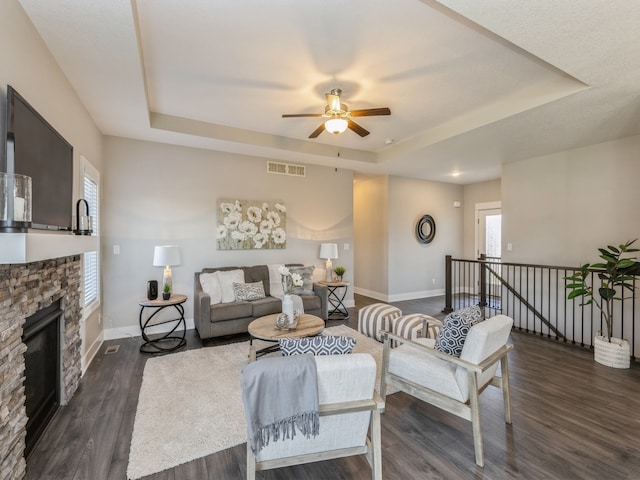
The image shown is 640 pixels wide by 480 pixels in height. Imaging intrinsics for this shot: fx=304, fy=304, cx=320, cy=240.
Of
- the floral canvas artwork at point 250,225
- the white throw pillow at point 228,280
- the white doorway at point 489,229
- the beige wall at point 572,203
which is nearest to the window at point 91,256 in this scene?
the white throw pillow at point 228,280

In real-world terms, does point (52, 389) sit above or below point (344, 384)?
below

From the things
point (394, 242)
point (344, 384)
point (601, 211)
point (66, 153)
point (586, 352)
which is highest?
point (66, 153)

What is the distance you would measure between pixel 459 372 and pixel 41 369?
3.13m

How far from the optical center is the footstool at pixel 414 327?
129 inches

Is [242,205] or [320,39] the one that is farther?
[242,205]

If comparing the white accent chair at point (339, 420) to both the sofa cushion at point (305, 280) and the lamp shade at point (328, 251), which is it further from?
the lamp shade at point (328, 251)

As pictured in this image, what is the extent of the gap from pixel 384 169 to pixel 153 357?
5118mm

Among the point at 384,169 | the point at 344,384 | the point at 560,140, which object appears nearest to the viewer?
the point at 344,384

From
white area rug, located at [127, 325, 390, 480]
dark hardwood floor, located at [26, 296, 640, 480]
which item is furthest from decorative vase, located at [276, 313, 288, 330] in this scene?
dark hardwood floor, located at [26, 296, 640, 480]

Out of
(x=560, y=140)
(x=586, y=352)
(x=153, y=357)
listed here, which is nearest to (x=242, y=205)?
(x=153, y=357)

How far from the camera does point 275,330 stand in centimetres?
329

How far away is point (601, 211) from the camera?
439 cm

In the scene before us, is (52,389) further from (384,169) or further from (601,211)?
(601,211)

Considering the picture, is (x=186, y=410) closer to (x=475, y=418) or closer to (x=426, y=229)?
(x=475, y=418)
